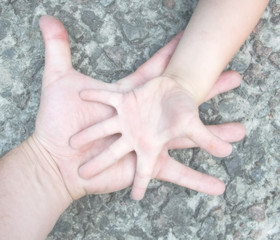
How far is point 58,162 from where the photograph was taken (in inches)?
60.6

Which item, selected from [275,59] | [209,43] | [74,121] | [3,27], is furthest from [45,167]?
[275,59]

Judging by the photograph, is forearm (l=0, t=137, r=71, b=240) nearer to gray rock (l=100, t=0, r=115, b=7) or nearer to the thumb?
the thumb

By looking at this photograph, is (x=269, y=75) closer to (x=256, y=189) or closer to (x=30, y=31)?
(x=256, y=189)

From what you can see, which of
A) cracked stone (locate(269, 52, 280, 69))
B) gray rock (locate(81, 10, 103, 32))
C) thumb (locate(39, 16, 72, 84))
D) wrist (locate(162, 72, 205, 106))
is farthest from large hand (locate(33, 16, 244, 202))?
cracked stone (locate(269, 52, 280, 69))

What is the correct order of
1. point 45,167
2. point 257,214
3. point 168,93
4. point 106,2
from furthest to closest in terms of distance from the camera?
point 106,2
point 257,214
point 45,167
point 168,93

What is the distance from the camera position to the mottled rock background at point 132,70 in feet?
5.43

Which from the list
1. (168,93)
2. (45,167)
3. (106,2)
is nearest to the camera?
(168,93)

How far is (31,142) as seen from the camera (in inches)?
60.9

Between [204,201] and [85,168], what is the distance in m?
0.50

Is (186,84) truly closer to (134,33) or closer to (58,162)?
(134,33)

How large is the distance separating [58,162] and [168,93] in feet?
1.54

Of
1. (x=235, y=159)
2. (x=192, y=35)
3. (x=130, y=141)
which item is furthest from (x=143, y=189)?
(x=192, y=35)

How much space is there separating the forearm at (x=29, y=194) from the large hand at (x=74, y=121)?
0.04 metres

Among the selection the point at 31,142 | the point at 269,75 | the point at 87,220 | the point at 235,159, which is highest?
the point at 269,75
